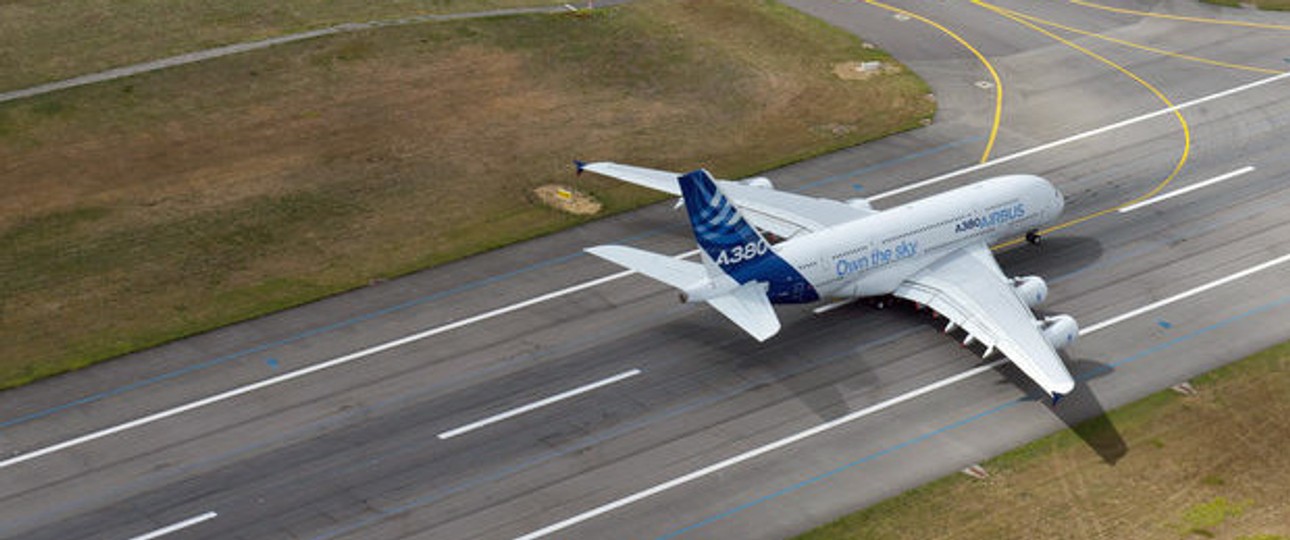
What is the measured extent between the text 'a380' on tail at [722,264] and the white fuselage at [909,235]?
2059mm

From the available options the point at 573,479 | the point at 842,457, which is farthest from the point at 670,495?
the point at 842,457

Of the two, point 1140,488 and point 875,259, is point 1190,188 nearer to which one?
point 875,259

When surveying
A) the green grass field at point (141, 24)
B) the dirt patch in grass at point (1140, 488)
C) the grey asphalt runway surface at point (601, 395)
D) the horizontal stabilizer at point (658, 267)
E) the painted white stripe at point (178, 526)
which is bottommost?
the dirt patch in grass at point (1140, 488)

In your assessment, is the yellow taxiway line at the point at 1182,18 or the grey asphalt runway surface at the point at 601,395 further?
the yellow taxiway line at the point at 1182,18

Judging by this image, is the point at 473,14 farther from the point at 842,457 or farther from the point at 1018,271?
the point at 842,457

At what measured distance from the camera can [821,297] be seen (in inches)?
2731

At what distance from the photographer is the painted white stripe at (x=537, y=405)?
63.4 meters

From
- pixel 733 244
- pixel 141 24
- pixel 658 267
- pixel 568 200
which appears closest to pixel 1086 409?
pixel 733 244

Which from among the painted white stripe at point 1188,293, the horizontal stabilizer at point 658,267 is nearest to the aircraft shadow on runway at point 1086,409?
the painted white stripe at point 1188,293

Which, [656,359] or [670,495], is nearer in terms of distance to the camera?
[670,495]

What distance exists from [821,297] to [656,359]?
9.29 m

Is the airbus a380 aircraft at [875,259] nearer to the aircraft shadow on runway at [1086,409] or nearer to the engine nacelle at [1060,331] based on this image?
the engine nacelle at [1060,331]

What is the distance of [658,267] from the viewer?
216 feet

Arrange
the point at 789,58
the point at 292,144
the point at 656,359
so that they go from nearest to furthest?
the point at 656,359 → the point at 292,144 → the point at 789,58
